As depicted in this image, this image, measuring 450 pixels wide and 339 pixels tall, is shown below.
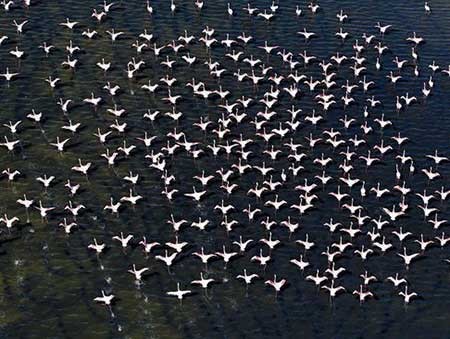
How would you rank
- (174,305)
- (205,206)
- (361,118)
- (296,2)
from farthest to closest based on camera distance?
(296,2), (361,118), (205,206), (174,305)

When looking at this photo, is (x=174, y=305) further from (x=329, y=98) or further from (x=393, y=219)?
(x=329, y=98)

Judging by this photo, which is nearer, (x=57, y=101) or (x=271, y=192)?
(x=271, y=192)

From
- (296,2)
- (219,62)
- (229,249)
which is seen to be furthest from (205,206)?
(296,2)

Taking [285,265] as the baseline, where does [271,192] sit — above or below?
above

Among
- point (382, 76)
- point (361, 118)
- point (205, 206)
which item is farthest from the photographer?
point (382, 76)

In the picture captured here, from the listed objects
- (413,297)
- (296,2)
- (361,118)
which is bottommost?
(413,297)

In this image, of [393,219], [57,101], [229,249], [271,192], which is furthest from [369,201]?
[57,101]
